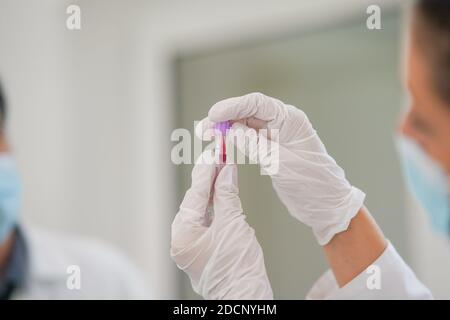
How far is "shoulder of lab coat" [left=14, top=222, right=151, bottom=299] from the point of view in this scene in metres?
1.32

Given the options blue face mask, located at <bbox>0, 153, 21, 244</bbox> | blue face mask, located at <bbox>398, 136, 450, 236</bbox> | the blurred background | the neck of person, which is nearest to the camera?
blue face mask, located at <bbox>398, 136, 450, 236</bbox>

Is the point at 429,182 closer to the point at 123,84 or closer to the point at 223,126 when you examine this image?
the point at 223,126

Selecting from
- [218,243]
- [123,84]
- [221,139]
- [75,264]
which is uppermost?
[123,84]

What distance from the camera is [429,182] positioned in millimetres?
732

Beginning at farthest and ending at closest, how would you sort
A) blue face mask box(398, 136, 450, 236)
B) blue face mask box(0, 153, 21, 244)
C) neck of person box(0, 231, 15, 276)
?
neck of person box(0, 231, 15, 276) → blue face mask box(0, 153, 21, 244) → blue face mask box(398, 136, 450, 236)

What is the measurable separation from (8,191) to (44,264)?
0.24 metres

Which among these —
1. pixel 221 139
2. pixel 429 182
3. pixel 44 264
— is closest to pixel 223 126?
pixel 221 139

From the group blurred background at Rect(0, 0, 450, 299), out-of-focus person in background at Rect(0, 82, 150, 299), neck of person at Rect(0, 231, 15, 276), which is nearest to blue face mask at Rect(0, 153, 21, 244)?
out-of-focus person in background at Rect(0, 82, 150, 299)

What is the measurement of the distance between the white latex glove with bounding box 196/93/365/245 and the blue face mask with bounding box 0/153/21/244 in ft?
2.03

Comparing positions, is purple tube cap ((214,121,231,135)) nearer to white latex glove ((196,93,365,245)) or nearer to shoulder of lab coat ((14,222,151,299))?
white latex glove ((196,93,365,245))

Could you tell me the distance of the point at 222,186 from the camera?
0.76m

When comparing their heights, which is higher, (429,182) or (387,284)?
(429,182)

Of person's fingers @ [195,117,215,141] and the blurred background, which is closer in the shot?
person's fingers @ [195,117,215,141]
